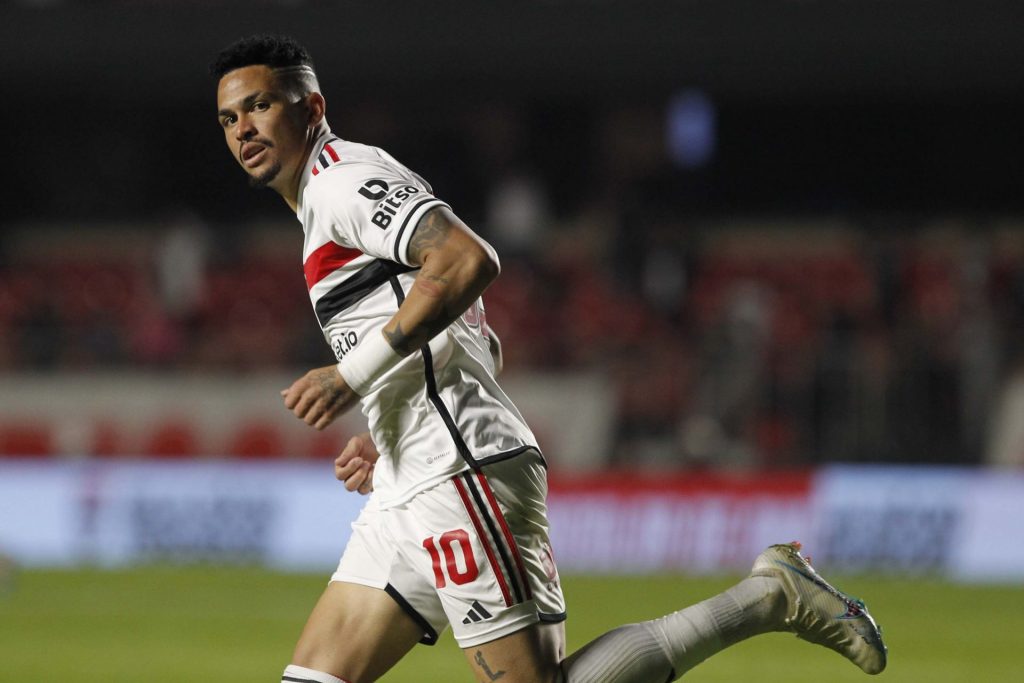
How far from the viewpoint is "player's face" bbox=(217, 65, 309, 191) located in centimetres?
444

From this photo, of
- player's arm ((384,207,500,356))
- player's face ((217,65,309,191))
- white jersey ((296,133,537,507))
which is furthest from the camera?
player's face ((217,65,309,191))

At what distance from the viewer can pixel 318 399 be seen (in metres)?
4.07

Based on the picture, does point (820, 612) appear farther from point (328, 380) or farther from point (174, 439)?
point (174, 439)

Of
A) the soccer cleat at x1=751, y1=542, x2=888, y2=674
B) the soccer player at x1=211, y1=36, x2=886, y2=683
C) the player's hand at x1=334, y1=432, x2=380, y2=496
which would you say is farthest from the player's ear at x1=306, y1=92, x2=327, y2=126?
the soccer cleat at x1=751, y1=542, x2=888, y2=674

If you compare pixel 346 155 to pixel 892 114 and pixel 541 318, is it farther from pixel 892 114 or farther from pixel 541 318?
pixel 892 114

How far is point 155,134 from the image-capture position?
2327 cm

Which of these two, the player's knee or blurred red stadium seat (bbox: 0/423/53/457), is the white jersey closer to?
the player's knee

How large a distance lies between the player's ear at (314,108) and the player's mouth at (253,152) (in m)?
0.16

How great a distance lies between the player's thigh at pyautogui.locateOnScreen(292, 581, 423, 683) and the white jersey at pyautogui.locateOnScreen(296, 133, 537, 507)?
0.95 ft

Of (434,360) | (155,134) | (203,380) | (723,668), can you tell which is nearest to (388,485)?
(434,360)

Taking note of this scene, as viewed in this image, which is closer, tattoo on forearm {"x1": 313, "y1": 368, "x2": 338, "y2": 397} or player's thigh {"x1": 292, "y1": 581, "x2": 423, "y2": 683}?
tattoo on forearm {"x1": 313, "y1": 368, "x2": 338, "y2": 397}

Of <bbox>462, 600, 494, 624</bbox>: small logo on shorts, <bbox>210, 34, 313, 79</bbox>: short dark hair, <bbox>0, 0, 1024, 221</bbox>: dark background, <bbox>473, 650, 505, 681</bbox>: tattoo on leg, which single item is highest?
<bbox>0, 0, 1024, 221</bbox>: dark background

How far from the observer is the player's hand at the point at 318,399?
4.06m

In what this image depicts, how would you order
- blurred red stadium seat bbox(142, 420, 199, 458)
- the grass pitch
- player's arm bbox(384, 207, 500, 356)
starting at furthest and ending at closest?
blurred red stadium seat bbox(142, 420, 199, 458)
the grass pitch
player's arm bbox(384, 207, 500, 356)
